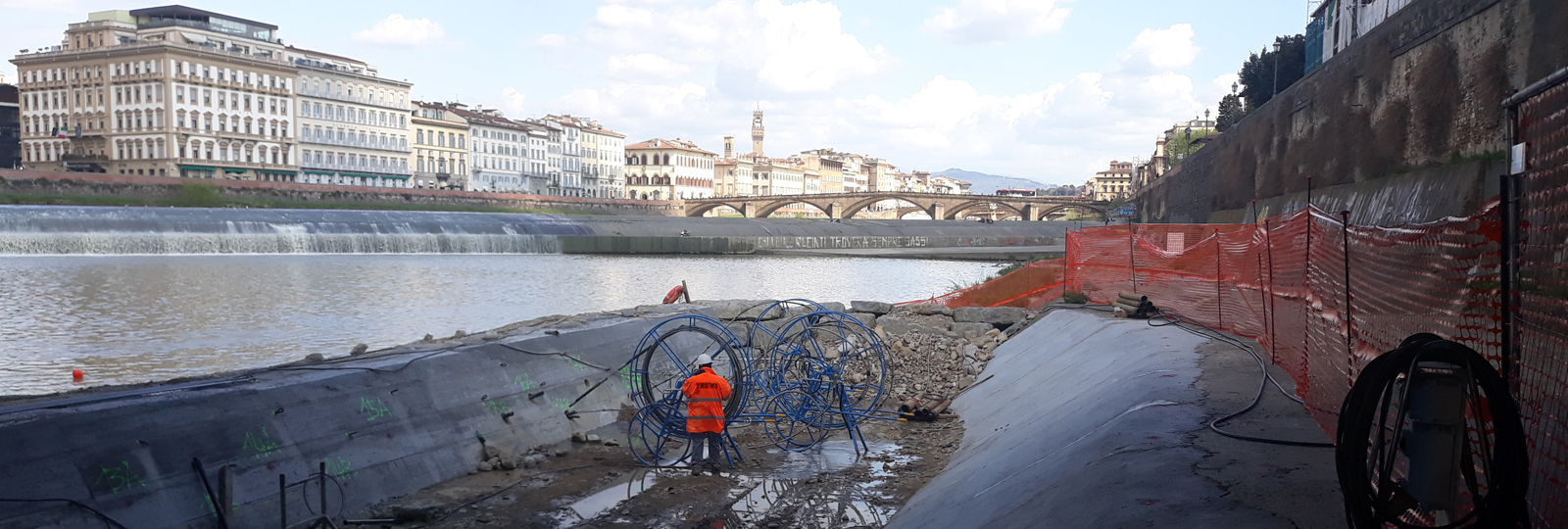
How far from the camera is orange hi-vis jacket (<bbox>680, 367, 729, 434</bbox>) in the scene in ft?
31.6

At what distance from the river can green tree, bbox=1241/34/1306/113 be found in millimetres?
17657

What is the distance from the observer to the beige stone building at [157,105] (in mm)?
86625

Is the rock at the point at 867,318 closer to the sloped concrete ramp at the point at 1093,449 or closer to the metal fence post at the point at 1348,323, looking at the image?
the sloped concrete ramp at the point at 1093,449

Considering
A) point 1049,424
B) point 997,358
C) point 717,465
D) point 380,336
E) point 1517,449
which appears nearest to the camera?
point 1517,449

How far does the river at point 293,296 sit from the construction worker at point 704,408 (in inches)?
369

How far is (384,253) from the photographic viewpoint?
51125 mm

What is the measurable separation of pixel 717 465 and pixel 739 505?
4.04 ft

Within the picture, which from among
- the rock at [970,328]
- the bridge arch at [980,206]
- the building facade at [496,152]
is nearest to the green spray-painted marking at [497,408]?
the rock at [970,328]

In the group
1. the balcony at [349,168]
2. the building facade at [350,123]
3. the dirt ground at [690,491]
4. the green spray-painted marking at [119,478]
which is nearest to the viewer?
the green spray-painted marking at [119,478]

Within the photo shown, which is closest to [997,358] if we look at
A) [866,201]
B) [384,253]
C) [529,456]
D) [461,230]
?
[529,456]

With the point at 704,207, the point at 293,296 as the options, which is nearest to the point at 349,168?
the point at 704,207

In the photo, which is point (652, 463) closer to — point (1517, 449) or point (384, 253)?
point (1517, 449)

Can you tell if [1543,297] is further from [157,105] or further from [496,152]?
[496,152]

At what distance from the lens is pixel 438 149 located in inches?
4343
